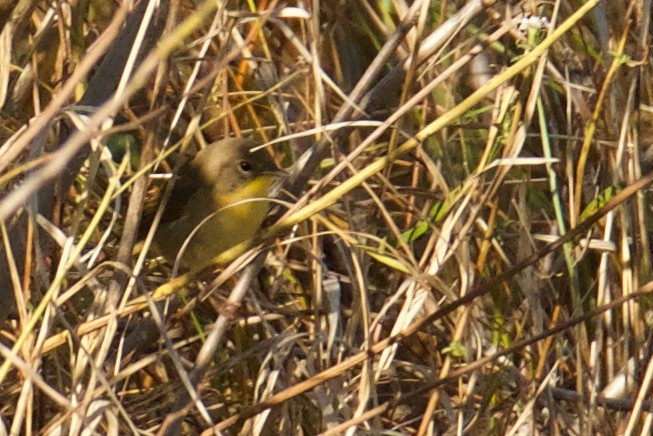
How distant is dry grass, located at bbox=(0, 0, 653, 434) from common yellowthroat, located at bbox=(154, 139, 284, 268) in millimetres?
85

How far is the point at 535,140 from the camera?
330 centimetres

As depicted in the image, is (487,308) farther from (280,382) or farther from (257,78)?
(257,78)

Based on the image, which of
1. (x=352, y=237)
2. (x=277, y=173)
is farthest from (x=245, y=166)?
(x=352, y=237)

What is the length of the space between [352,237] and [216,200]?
1158 mm

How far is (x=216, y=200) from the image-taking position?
145 inches

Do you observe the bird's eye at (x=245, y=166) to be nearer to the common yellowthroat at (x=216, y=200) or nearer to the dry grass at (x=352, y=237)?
the common yellowthroat at (x=216, y=200)

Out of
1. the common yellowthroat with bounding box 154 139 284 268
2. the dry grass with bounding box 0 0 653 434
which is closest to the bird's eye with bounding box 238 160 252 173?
the common yellowthroat with bounding box 154 139 284 268

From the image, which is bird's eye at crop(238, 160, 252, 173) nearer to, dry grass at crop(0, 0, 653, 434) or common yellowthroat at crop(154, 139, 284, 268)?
common yellowthroat at crop(154, 139, 284, 268)

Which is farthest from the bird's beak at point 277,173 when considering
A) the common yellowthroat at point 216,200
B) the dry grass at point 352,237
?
the dry grass at point 352,237

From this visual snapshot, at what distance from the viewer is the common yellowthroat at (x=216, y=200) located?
3312 mm

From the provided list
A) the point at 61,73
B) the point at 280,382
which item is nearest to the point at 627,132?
the point at 280,382

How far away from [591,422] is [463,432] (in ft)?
1.05

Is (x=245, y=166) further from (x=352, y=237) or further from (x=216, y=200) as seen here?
(x=352, y=237)

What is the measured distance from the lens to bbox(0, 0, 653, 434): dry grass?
2.12 metres
